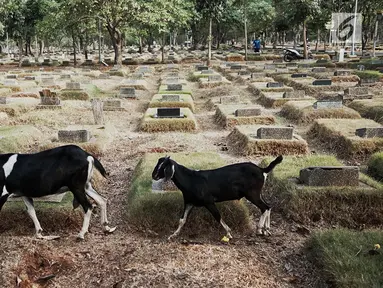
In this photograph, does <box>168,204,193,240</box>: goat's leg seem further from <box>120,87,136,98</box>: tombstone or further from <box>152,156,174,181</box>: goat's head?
<box>120,87,136,98</box>: tombstone

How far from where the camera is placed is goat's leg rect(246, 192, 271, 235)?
602cm

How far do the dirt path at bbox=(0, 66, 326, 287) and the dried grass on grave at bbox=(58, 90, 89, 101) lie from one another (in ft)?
42.3

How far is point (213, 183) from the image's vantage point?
593 cm

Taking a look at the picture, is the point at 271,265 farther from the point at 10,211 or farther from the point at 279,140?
the point at 279,140

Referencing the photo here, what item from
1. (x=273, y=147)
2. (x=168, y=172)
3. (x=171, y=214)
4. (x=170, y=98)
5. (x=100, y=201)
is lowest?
(x=171, y=214)

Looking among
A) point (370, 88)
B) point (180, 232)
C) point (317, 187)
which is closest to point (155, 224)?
point (180, 232)

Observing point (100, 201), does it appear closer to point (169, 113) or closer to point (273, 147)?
point (273, 147)

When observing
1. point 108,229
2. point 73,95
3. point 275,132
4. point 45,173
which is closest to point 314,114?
point 275,132

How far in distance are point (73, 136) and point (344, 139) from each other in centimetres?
662

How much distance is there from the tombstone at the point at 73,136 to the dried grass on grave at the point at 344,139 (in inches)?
241

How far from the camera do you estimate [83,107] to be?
16.9m

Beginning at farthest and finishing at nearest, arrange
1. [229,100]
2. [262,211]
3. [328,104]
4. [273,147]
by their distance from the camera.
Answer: [229,100] < [328,104] < [273,147] < [262,211]

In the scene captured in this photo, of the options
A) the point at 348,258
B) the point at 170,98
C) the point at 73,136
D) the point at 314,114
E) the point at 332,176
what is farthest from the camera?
the point at 170,98

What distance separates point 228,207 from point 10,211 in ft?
10.5
